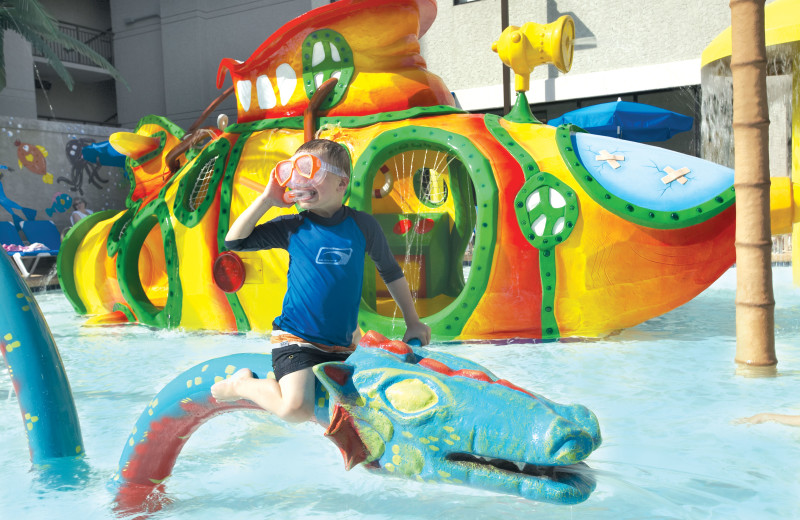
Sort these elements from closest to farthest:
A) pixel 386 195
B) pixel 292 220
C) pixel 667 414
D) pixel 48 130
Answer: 1. pixel 292 220
2. pixel 667 414
3. pixel 386 195
4. pixel 48 130

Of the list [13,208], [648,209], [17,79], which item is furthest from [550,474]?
[17,79]

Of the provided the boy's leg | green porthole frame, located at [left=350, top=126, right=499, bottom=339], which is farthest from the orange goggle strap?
green porthole frame, located at [left=350, top=126, right=499, bottom=339]

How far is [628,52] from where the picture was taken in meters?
14.1

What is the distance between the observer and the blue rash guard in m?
2.33

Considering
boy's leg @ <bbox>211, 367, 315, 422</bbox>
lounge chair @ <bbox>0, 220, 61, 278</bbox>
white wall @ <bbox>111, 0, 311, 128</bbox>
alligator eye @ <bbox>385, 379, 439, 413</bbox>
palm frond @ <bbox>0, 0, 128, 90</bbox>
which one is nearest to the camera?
alligator eye @ <bbox>385, 379, 439, 413</bbox>

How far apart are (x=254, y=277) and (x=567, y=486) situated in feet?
13.6

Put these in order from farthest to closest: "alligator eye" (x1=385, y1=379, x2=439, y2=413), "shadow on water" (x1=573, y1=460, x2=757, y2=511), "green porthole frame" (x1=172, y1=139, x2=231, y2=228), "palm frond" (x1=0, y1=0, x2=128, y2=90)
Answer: "palm frond" (x1=0, y1=0, x2=128, y2=90) → "green porthole frame" (x1=172, y1=139, x2=231, y2=228) → "shadow on water" (x1=573, y1=460, x2=757, y2=511) → "alligator eye" (x1=385, y1=379, x2=439, y2=413)

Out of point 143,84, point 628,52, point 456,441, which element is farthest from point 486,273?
point 143,84

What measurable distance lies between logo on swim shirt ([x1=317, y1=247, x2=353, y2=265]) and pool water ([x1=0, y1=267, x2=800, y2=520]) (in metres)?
0.87

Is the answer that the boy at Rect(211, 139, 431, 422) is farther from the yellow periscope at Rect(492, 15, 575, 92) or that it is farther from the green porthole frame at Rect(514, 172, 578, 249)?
the yellow periscope at Rect(492, 15, 575, 92)

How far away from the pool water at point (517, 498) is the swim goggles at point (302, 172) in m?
1.14

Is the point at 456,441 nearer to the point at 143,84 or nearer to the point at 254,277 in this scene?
the point at 254,277

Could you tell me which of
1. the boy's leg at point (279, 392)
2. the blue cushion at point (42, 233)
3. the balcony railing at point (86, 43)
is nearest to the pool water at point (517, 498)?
the boy's leg at point (279, 392)

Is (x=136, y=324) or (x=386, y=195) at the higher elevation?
(x=386, y=195)
